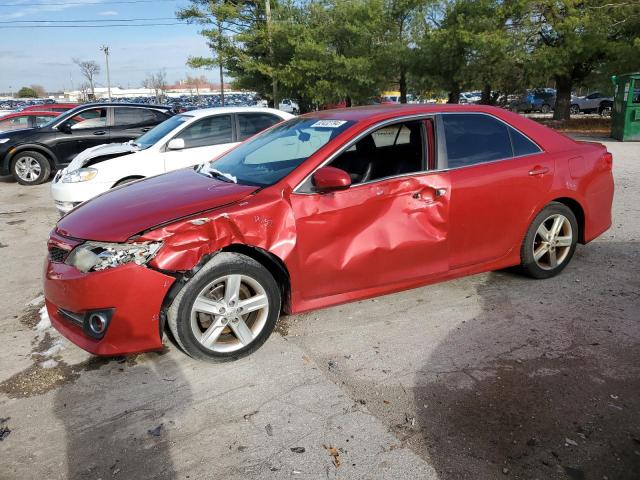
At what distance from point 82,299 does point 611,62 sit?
24.6 m

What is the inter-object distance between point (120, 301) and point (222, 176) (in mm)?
1343

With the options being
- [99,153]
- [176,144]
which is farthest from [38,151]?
[176,144]

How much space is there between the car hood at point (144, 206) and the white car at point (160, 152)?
304 cm

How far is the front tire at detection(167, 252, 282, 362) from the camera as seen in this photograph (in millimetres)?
3174

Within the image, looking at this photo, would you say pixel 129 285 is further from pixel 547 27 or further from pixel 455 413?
pixel 547 27

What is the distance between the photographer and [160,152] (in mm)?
7176

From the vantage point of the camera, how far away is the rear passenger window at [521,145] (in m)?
4.35

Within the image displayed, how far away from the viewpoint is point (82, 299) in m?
3.06

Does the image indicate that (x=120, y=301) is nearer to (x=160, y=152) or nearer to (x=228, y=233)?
(x=228, y=233)

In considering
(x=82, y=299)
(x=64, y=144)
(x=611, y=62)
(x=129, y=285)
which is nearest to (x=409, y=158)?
(x=129, y=285)

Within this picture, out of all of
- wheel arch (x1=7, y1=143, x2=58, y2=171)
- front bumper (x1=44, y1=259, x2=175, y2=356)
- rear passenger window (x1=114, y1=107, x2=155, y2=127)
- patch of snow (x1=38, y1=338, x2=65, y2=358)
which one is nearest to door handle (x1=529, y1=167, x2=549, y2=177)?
front bumper (x1=44, y1=259, x2=175, y2=356)

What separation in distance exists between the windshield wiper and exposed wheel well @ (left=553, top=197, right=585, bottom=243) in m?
2.79

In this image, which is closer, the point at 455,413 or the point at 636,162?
the point at 455,413

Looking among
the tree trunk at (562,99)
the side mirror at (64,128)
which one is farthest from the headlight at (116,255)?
the tree trunk at (562,99)
